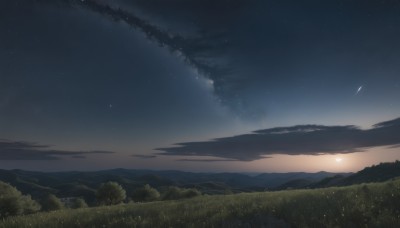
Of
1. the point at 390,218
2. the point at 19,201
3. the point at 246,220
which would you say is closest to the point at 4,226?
the point at 246,220

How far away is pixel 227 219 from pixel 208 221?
780 mm

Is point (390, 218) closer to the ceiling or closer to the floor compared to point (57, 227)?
closer to the ceiling

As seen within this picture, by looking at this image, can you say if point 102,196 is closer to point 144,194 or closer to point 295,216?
point 144,194

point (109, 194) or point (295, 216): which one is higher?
point (295, 216)

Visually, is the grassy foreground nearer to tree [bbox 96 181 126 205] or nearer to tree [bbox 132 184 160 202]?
tree [bbox 96 181 126 205]

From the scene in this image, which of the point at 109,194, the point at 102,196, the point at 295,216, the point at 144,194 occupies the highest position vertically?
the point at 295,216

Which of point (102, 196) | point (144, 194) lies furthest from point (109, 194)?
point (144, 194)

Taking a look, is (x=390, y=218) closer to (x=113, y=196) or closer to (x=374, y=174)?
(x=113, y=196)

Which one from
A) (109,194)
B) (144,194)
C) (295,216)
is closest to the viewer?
(295,216)

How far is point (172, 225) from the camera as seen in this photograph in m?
11.9

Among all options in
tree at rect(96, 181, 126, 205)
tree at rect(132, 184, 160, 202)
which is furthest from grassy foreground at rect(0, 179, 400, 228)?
tree at rect(132, 184, 160, 202)

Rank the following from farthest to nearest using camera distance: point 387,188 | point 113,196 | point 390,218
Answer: point 113,196, point 387,188, point 390,218

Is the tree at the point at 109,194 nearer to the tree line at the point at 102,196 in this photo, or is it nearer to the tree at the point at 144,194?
the tree line at the point at 102,196

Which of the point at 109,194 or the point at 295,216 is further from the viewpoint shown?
the point at 109,194
